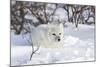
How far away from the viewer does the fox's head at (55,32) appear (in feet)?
6.74

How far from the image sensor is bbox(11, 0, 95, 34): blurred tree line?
6.33ft

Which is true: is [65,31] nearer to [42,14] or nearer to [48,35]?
[48,35]

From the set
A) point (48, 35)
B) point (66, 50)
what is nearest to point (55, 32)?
point (48, 35)

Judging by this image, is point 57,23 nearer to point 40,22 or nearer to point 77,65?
point 40,22

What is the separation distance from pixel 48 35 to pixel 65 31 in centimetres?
20

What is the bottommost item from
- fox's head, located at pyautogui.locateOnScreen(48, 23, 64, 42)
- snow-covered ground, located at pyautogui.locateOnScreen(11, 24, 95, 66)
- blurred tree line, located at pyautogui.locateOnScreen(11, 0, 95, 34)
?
snow-covered ground, located at pyautogui.locateOnScreen(11, 24, 95, 66)

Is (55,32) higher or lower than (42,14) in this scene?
lower

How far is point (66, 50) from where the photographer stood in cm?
211

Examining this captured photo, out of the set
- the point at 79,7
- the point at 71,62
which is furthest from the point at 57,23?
the point at 71,62

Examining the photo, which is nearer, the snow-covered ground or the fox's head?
the snow-covered ground

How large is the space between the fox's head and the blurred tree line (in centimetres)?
6

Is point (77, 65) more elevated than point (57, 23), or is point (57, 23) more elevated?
point (57, 23)

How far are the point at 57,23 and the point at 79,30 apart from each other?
0.92 ft

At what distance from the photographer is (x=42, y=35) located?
2021 mm
